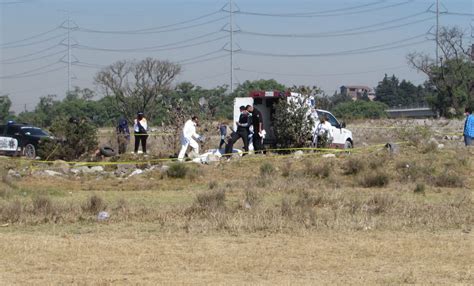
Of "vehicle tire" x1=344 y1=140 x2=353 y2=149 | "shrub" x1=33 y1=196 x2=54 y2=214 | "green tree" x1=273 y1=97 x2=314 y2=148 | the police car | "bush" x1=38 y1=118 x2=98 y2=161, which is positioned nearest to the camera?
"shrub" x1=33 y1=196 x2=54 y2=214

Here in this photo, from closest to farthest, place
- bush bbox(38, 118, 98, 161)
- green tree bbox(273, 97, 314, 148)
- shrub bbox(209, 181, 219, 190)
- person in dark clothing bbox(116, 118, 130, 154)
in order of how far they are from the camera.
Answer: shrub bbox(209, 181, 219, 190), green tree bbox(273, 97, 314, 148), bush bbox(38, 118, 98, 161), person in dark clothing bbox(116, 118, 130, 154)

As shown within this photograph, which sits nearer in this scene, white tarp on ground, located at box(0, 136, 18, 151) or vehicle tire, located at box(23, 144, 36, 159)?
vehicle tire, located at box(23, 144, 36, 159)

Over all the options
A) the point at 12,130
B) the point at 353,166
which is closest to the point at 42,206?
the point at 353,166

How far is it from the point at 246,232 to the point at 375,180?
8.39m

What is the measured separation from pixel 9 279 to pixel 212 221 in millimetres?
4359

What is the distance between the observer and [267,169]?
2086cm

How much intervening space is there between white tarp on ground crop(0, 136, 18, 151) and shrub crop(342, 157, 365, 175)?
51.0 feet

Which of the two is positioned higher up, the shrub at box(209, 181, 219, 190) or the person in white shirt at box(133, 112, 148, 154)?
the person in white shirt at box(133, 112, 148, 154)

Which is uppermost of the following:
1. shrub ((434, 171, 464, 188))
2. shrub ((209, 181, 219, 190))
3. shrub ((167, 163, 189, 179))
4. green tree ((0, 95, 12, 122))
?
green tree ((0, 95, 12, 122))

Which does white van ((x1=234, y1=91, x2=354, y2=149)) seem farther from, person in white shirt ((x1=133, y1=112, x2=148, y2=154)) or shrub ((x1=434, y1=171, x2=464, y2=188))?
shrub ((x1=434, y1=171, x2=464, y2=188))

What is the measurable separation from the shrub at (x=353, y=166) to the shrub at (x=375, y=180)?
116 cm

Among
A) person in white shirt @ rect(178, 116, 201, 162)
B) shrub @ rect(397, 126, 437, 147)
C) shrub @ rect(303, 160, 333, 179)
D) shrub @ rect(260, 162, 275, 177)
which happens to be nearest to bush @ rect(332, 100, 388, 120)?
shrub @ rect(397, 126, 437, 147)

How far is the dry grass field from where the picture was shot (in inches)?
Result: 339

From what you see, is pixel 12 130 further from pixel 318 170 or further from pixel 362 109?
pixel 362 109
